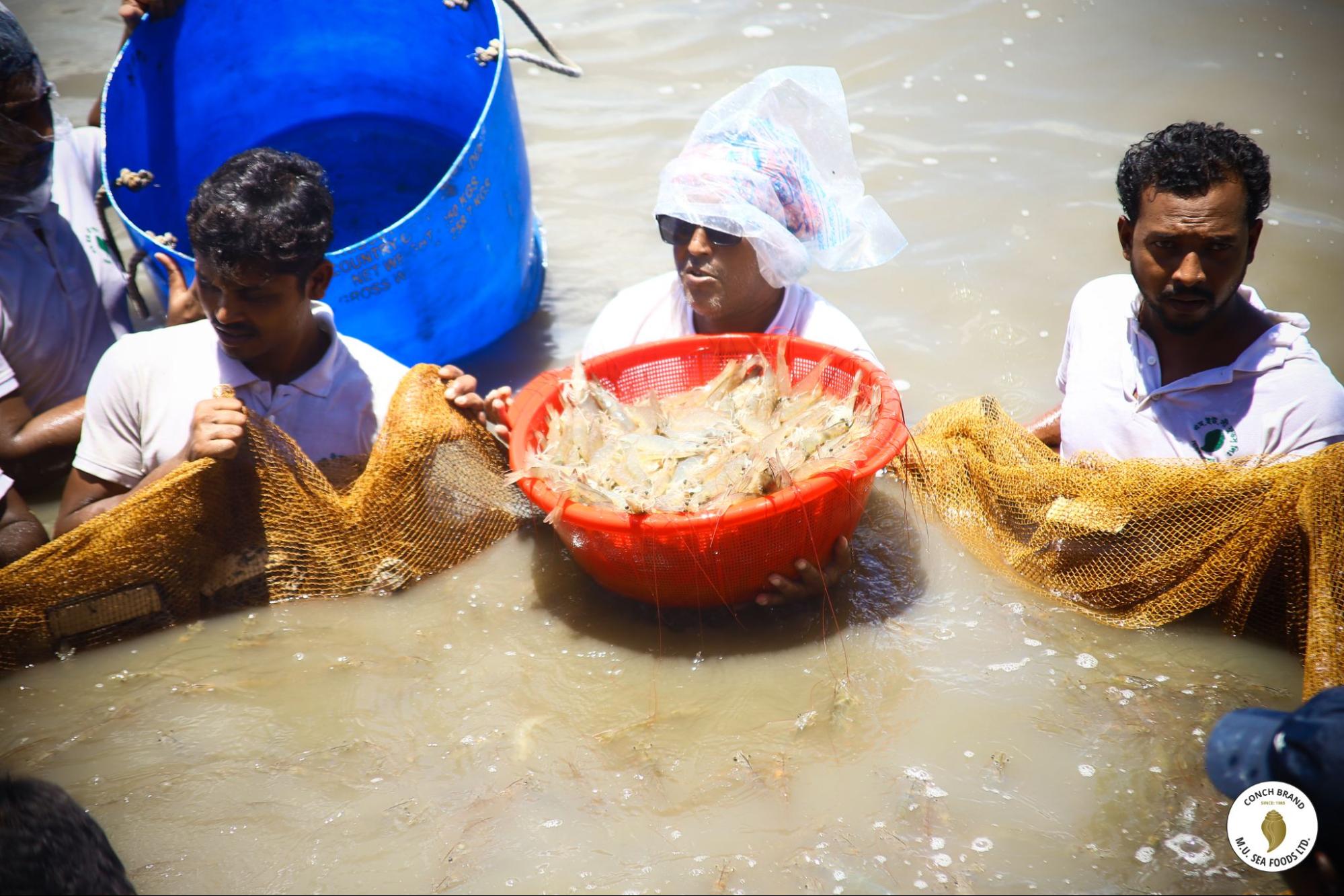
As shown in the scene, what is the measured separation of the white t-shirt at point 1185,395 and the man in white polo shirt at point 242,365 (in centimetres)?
233

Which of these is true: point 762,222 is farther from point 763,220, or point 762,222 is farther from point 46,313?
point 46,313

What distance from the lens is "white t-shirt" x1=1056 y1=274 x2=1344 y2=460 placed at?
323 centimetres

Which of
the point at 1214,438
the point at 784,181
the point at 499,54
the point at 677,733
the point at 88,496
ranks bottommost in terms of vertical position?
the point at 677,733

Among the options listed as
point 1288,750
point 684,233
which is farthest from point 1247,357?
point 684,233

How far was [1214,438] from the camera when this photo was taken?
11.1 ft

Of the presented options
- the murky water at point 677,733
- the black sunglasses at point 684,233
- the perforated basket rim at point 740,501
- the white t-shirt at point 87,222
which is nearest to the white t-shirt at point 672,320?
the perforated basket rim at point 740,501

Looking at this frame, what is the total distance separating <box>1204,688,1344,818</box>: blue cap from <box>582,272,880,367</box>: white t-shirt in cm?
184

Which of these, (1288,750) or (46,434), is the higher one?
(46,434)

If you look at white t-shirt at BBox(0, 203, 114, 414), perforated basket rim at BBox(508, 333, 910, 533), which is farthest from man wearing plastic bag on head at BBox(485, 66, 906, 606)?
white t-shirt at BBox(0, 203, 114, 414)

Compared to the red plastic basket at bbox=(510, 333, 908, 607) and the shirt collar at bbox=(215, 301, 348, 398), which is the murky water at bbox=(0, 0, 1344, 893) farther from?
the shirt collar at bbox=(215, 301, 348, 398)

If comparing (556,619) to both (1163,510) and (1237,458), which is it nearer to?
(1163,510)

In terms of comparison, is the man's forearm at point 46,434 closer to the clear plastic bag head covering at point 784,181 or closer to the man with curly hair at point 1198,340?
the clear plastic bag head covering at point 784,181

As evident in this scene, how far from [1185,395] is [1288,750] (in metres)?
1.49

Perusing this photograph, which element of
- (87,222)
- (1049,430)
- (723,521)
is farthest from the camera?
(87,222)
